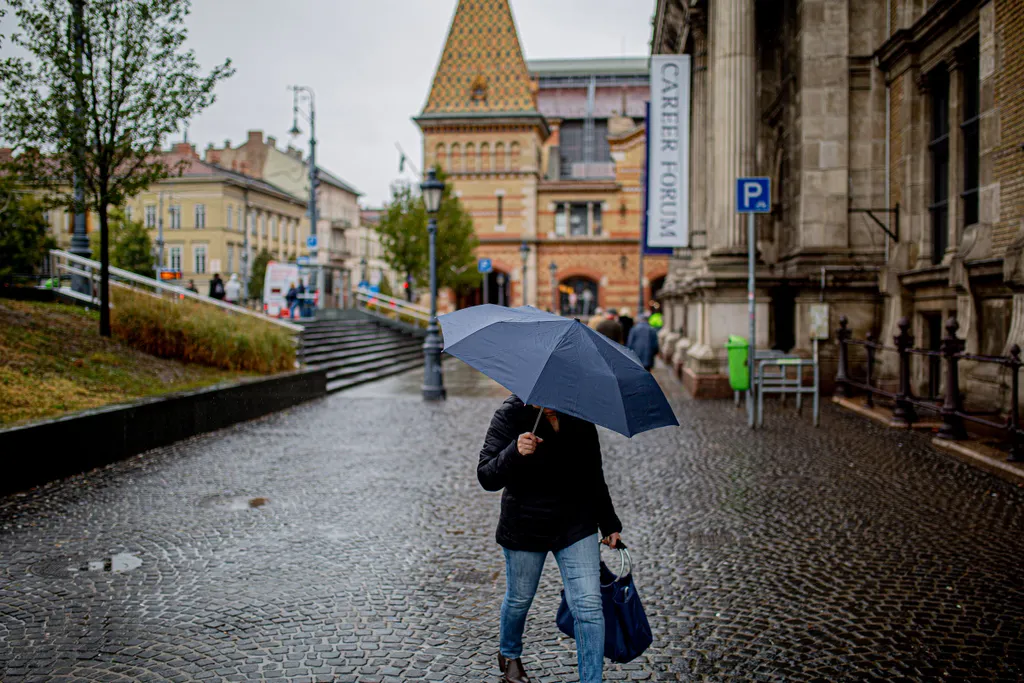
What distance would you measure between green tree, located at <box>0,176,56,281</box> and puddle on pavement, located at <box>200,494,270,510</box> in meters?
8.15

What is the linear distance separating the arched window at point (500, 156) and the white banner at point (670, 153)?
1446 inches

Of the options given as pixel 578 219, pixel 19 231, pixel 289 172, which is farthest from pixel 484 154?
pixel 19 231

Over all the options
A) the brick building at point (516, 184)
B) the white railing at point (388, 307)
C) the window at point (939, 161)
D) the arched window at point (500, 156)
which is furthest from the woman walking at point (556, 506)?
the arched window at point (500, 156)

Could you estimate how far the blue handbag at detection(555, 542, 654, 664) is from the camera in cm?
346

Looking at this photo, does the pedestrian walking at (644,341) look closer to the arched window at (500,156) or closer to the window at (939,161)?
the window at (939,161)

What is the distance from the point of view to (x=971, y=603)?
482cm

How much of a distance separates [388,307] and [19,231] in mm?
18770

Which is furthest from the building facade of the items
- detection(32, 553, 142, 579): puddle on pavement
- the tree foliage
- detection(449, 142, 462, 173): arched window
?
detection(32, 553, 142, 579): puddle on pavement

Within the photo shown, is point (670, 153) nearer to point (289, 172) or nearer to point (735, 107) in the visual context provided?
point (735, 107)

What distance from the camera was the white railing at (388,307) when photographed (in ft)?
118

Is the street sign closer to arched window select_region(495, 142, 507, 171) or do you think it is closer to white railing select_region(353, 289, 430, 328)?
white railing select_region(353, 289, 430, 328)

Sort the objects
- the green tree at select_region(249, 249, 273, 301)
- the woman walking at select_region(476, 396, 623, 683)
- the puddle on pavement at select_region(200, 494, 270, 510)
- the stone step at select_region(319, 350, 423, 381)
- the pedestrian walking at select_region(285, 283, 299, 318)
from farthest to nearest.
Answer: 1. the green tree at select_region(249, 249, 273, 301)
2. the pedestrian walking at select_region(285, 283, 299, 318)
3. the stone step at select_region(319, 350, 423, 381)
4. the puddle on pavement at select_region(200, 494, 270, 510)
5. the woman walking at select_region(476, 396, 623, 683)

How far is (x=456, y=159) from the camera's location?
57.4 m

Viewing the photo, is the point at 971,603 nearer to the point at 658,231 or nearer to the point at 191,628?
the point at 191,628
